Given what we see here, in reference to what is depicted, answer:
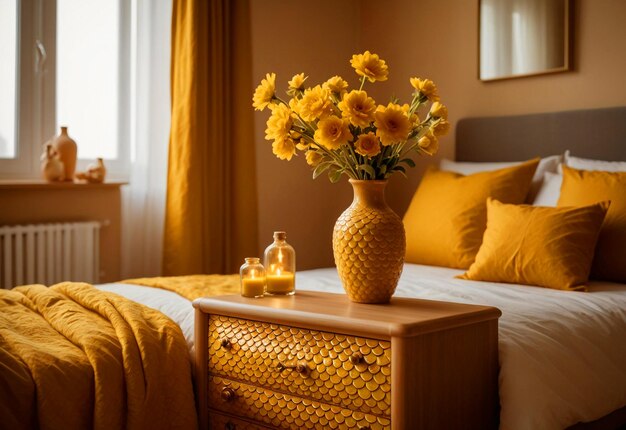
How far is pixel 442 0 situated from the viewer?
387 cm

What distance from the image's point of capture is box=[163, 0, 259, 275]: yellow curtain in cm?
357

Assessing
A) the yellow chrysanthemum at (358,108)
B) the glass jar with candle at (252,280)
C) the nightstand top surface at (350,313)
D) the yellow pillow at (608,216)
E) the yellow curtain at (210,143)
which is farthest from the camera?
the yellow curtain at (210,143)

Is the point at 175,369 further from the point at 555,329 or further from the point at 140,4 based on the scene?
the point at 140,4

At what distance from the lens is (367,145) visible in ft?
5.83

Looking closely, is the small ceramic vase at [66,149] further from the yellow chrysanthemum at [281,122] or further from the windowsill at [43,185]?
the yellow chrysanthemum at [281,122]

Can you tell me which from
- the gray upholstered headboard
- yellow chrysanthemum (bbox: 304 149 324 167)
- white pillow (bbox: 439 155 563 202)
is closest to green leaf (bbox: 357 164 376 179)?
yellow chrysanthemum (bbox: 304 149 324 167)

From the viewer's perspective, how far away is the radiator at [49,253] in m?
3.18

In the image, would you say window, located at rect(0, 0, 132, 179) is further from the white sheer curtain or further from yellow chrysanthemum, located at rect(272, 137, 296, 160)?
yellow chrysanthemum, located at rect(272, 137, 296, 160)

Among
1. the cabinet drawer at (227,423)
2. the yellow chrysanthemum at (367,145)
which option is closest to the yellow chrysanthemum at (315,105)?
the yellow chrysanthemum at (367,145)

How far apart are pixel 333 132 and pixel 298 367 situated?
566 mm

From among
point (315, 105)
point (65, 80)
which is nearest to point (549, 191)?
point (315, 105)

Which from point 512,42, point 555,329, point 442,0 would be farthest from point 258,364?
point 442,0

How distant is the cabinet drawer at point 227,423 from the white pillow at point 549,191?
1.56m

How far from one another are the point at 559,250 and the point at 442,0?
6.09 feet
